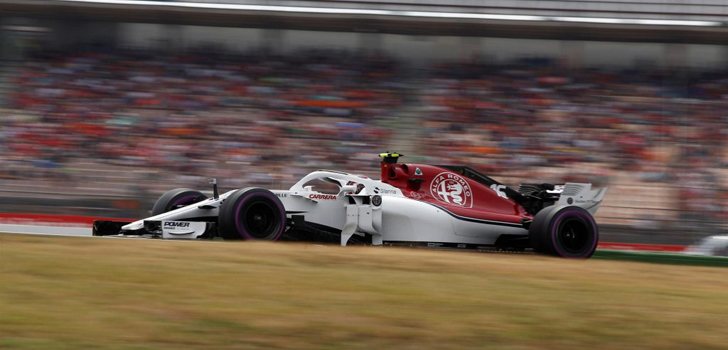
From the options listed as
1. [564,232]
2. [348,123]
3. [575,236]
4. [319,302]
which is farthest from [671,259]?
[348,123]

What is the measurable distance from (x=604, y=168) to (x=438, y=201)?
653 cm

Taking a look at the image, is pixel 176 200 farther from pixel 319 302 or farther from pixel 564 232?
pixel 319 302

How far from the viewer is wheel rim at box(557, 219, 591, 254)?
1147 cm

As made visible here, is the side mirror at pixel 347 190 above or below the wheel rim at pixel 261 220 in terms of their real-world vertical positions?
above

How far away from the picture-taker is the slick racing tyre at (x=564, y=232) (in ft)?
36.7

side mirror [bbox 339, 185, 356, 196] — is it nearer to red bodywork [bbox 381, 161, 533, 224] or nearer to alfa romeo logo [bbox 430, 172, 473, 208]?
red bodywork [bbox 381, 161, 533, 224]

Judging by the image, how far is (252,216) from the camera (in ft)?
34.4

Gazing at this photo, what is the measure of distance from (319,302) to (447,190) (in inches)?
202

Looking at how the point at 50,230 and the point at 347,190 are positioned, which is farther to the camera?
the point at 50,230

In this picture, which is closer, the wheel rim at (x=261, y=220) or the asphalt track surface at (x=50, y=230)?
the wheel rim at (x=261, y=220)

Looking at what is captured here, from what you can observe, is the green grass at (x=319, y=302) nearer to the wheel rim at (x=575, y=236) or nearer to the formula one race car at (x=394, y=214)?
the formula one race car at (x=394, y=214)

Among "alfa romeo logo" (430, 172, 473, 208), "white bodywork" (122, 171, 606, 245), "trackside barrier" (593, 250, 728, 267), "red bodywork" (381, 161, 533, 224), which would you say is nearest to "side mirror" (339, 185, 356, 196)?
"white bodywork" (122, 171, 606, 245)

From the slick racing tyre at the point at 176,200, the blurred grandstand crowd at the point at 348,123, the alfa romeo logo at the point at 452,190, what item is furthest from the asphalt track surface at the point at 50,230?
the alfa romeo logo at the point at 452,190

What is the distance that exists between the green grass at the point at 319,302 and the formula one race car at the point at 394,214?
3.93 feet
